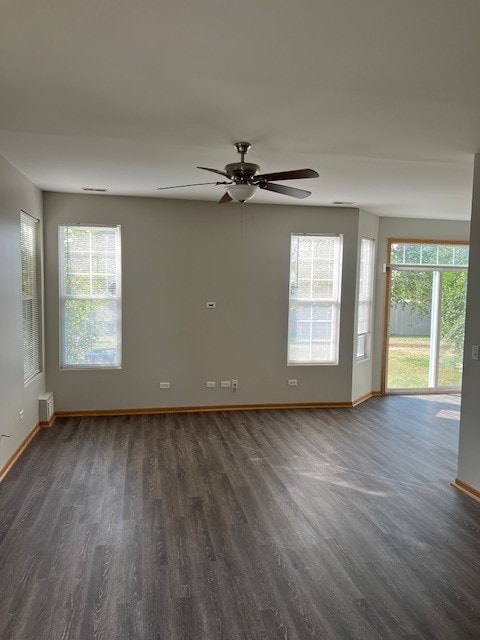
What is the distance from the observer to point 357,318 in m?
6.36

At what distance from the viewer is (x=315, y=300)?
6.20 metres

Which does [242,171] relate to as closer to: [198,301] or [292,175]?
[292,175]

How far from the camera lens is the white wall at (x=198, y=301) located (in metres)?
5.59

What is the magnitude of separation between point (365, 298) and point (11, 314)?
4.77 m

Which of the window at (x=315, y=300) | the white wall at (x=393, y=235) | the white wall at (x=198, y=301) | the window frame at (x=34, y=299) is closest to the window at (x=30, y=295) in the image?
the window frame at (x=34, y=299)

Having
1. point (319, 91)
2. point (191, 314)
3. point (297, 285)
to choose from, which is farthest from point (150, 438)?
point (319, 91)

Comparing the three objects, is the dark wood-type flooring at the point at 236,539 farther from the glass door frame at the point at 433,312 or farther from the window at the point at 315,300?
the glass door frame at the point at 433,312

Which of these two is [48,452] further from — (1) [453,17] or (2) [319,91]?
(1) [453,17]

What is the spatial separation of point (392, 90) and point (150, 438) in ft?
13.1

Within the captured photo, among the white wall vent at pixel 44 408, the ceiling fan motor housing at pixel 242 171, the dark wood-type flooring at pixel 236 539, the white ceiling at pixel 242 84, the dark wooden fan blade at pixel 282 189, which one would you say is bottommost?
the dark wood-type flooring at pixel 236 539

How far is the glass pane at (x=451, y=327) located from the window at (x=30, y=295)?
5984mm

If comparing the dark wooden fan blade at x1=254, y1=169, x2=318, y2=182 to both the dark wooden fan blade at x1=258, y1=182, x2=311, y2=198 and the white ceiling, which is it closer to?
the dark wooden fan blade at x1=258, y1=182, x2=311, y2=198

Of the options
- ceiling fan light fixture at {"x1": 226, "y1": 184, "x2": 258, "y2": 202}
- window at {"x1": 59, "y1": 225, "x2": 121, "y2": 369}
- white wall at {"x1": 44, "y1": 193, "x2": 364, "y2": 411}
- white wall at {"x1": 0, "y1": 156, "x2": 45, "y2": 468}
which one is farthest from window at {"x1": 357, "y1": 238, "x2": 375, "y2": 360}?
white wall at {"x1": 0, "y1": 156, "x2": 45, "y2": 468}

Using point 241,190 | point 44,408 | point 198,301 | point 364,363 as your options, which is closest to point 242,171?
point 241,190
